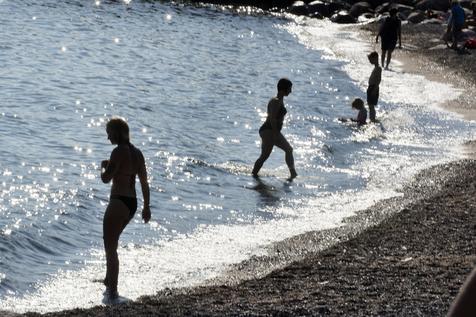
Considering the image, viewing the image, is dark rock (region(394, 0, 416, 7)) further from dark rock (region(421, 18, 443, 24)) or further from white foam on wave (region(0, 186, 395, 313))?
white foam on wave (region(0, 186, 395, 313))

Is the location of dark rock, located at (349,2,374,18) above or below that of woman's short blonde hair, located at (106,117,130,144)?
below

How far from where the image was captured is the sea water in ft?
39.5

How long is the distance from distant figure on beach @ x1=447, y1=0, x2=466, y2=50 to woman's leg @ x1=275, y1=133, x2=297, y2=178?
1949 centimetres

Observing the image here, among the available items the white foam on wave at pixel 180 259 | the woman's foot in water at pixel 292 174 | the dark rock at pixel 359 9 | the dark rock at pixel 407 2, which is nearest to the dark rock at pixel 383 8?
the dark rock at pixel 359 9

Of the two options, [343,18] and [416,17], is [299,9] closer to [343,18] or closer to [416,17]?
[343,18]

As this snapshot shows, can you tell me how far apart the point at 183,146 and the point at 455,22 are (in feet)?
57.0

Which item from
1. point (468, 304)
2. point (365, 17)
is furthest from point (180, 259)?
point (365, 17)

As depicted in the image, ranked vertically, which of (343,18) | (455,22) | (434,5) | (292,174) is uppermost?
(292,174)

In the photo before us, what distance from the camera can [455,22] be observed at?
36000mm

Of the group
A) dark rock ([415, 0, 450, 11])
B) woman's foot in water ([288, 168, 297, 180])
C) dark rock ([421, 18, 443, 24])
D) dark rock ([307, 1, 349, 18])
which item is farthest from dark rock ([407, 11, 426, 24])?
woman's foot in water ([288, 168, 297, 180])

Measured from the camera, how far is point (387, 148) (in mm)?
20625

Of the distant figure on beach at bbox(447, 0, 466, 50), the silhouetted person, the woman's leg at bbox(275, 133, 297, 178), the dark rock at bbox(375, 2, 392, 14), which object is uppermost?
the silhouetted person

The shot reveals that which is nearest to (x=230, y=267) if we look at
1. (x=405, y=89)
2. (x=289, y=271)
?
(x=289, y=271)

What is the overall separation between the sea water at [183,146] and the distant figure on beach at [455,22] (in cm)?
244
